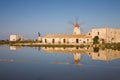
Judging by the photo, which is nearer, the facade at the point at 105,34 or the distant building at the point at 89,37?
the facade at the point at 105,34

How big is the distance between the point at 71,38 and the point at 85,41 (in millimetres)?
2352

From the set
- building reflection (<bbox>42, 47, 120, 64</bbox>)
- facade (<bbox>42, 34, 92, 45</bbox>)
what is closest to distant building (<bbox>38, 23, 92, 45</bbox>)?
facade (<bbox>42, 34, 92, 45</bbox>)

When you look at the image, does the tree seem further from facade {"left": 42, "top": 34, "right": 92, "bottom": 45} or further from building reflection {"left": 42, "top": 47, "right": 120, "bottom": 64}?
building reflection {"left": 42, "top": 47, "right": 120, "bottom": 64}

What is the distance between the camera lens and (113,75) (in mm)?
10961

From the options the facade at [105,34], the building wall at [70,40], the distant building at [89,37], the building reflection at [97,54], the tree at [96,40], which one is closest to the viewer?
the building reflection at [97,54]

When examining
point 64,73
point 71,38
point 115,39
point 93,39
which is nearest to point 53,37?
point 71,38

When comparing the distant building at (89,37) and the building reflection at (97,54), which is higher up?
the distant building at (89,37)

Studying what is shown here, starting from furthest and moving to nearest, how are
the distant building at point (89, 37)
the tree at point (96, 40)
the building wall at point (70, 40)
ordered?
the building wall at point (70, 40)
the distant building at point (89, 37)
the tree at point (96, 40)

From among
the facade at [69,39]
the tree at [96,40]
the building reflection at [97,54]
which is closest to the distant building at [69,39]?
the facade at [69,39]

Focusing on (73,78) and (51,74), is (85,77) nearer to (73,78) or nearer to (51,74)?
(73,78)

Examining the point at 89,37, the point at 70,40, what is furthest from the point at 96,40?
the point at 70,40

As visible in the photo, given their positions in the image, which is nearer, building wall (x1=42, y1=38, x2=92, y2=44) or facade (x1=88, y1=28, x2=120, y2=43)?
facade (x1=88, y1=28, x2=120, y2=43)

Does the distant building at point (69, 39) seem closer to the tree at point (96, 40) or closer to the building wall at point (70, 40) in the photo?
the building wall at point (70, 40)

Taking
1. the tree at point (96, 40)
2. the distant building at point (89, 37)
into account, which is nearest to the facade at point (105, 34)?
the distant building at point (89, 37)
